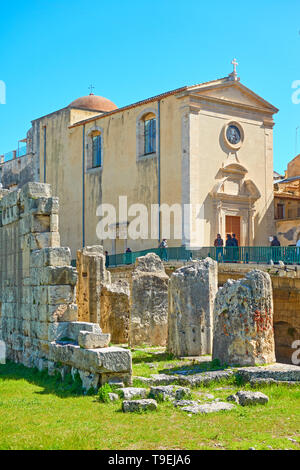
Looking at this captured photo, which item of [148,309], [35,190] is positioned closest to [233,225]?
[148,309]

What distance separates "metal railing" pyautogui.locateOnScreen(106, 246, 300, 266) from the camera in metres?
19.4

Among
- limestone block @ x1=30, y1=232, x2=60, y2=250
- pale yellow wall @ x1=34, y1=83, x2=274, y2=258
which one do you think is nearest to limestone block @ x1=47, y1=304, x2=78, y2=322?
limestone block @ x1=30, y1=232, x2=60, y2=250

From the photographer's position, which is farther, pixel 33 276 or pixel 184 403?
pixel 33 276

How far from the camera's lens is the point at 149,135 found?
1149 inches

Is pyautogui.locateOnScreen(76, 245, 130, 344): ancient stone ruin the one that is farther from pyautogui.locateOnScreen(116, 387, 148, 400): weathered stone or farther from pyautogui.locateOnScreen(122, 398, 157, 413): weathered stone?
pyautogui.locateOnScreen(122, 398, 157, 413): weathered stone

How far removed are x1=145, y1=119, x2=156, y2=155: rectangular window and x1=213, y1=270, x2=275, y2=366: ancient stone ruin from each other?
1822 cm

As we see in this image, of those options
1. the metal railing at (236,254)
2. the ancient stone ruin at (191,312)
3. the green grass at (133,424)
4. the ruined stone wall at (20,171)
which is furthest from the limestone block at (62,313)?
the ruined stone wall at (20,171)

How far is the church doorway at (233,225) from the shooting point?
94.0 ft

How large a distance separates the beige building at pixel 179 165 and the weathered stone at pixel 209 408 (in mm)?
18191

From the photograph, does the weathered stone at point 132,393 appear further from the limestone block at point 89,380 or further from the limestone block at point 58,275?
the limestone block at point 58,275

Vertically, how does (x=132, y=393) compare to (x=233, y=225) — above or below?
below

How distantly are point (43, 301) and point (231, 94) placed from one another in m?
19.5

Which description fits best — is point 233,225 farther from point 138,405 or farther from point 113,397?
point 138,405
